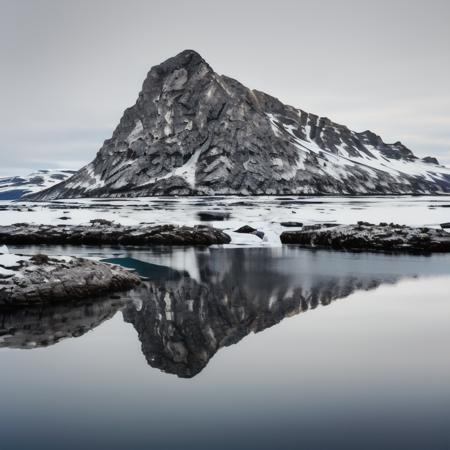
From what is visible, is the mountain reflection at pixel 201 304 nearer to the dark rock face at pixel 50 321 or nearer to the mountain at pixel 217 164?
the dark rock face at pixel 50 321

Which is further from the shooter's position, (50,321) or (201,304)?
(201,304)

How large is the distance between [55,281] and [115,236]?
2124cm

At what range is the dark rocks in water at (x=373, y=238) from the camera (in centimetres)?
3167

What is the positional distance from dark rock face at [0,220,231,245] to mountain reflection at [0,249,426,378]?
9663mm

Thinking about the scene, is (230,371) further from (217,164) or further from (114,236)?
(217,164)

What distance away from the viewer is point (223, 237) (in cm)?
3631

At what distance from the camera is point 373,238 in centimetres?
3338

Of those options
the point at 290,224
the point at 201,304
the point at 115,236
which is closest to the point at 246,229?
the point at 290,224

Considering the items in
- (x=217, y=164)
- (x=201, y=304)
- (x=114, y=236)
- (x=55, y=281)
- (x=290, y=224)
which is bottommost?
(x=201, y=304)

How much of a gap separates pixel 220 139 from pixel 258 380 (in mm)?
186124

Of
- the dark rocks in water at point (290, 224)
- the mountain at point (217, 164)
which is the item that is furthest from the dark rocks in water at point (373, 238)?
the mountain at point (217, 164)

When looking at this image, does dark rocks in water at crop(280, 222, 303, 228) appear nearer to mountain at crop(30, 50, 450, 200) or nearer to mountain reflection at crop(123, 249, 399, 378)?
mountain reflection at crop(123, 249, 399, 378)

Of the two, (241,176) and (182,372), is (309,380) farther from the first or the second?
(241,176)

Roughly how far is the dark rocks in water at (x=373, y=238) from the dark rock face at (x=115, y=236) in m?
5.56
